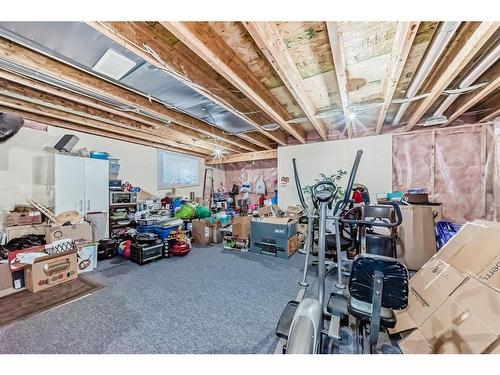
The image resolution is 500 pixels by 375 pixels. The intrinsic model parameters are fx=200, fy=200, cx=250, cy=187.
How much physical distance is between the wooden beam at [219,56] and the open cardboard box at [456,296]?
260 cm

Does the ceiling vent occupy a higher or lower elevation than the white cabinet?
higher

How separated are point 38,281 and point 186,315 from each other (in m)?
1.99

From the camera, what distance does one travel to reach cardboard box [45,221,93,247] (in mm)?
2845

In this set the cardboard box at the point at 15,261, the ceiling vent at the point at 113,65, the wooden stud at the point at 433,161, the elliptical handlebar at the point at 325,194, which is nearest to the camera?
the elliptical handlebar at the point at 325,194

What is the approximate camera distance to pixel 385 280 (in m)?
1.11

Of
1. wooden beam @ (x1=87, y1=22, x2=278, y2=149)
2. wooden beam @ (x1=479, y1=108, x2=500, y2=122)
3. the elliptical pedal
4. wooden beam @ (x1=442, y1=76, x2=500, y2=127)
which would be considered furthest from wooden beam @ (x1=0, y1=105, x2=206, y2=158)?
wooden beam @ (x1=479, y1=108, x2=500, y2=122)

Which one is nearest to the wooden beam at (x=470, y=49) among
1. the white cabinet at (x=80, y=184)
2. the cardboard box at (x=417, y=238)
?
the cardboard box at (x=417, y=238)

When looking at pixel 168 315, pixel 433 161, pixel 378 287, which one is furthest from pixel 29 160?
pixel 433 161

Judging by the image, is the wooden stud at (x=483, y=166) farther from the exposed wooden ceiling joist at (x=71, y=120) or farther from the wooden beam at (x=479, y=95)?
the exposed wooden ceiling joist at (x=71, y=120)

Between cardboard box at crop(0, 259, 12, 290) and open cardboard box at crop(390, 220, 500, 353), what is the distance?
401 centimetres

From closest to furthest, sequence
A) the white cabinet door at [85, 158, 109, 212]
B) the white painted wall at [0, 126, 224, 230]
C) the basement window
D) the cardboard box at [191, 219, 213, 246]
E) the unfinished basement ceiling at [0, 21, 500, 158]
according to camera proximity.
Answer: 1. the unfinished basement ceiling at [0, 21, 500, 158]
2. the white painted wall at [0, 126, 224, 230]
3. the white cabinet door at [85, 158, 109, 212]
4. the cardboard box at [191, 219, 213, 246]
5. the basement window

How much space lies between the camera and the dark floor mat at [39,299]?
1.92 meters

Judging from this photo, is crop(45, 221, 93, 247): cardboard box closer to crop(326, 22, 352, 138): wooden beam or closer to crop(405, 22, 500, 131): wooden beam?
crop(326, 22, 352, 138): wooden beam

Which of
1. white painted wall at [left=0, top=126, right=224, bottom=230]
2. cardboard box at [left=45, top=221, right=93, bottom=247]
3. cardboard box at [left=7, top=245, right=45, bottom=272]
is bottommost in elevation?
cardboard box at [left=7, top=245, right=45, bottom=272]
